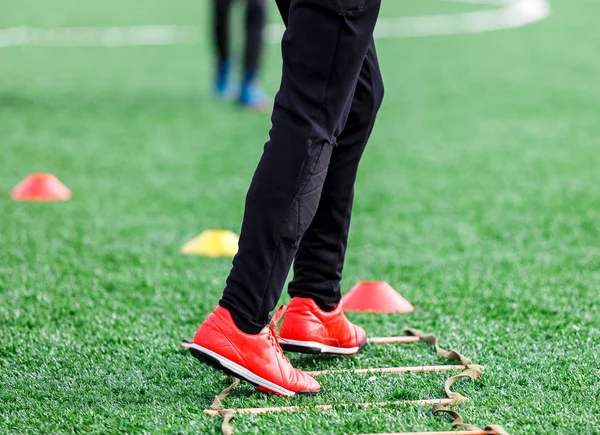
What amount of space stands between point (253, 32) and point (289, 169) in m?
5.66

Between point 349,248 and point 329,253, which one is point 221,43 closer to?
point 349,248

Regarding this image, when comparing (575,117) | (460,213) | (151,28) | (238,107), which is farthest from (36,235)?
(151,28)

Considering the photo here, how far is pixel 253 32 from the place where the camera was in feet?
25.1

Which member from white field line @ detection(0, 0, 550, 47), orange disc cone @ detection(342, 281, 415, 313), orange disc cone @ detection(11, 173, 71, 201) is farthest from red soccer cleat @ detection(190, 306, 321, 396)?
white field line @ detection(0, 0, 550, 47)

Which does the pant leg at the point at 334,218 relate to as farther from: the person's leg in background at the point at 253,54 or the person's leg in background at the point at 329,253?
the person's leg in background at the point at 253,54

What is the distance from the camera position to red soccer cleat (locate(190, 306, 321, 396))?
2.22 m

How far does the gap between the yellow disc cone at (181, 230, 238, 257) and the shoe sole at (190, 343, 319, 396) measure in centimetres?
157

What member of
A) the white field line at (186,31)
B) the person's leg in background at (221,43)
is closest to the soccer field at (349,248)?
the person's leg in background at (221,43)

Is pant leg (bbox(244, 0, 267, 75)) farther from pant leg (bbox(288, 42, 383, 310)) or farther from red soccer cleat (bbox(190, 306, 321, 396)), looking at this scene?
red soccer cleat (bbox(190, 306, 321, 396))

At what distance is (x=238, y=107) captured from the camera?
7.71 meters

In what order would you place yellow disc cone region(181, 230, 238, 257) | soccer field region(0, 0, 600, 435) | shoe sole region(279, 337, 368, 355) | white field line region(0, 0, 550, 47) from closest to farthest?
soccer field region(0, 0, 600, 435) → shoe sole region(279, 337, 368, 355) → yellow disc cone region(181, 230, 238, 257) → white field line region(0, 0, 550, 47)

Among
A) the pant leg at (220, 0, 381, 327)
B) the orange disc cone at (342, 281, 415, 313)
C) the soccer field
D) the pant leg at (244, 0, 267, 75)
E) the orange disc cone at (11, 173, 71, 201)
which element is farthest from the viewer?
the pant leg at (244, 0, 267, 75)

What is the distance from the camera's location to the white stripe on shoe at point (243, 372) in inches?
87.2

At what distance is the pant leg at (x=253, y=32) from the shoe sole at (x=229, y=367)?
5.56 metres
